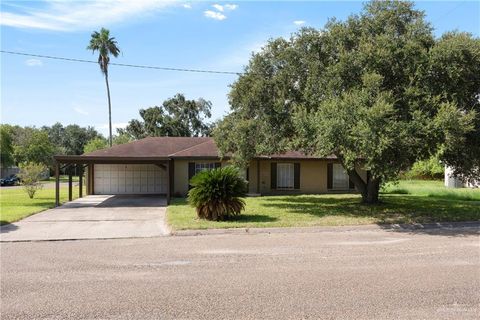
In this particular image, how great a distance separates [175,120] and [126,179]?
31208mm

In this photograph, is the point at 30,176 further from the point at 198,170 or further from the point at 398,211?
the point at 398,211

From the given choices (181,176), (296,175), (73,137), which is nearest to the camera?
(181,176)

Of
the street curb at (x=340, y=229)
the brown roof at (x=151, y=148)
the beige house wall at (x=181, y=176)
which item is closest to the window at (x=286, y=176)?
the beige house wall at (x=181, y=176)

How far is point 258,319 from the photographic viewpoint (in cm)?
516

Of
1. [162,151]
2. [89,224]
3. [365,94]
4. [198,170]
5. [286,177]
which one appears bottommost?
[89,224]

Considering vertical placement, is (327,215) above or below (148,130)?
below

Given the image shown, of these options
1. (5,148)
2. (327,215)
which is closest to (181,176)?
(327,215)

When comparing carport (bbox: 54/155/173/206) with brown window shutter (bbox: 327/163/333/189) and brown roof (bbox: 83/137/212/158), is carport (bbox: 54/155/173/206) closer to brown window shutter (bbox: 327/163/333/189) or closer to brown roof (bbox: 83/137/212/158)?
brown roof (bbox: 83/137/212/158)

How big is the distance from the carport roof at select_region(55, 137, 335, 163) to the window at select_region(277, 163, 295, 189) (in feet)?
3.00

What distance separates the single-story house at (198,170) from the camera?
25.9m

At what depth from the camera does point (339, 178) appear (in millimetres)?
27250

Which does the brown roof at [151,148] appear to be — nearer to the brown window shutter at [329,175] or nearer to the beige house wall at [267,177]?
the beige house wall at [267,177]

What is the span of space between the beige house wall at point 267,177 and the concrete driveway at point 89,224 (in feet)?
17.6

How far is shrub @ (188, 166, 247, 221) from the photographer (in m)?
14.1
